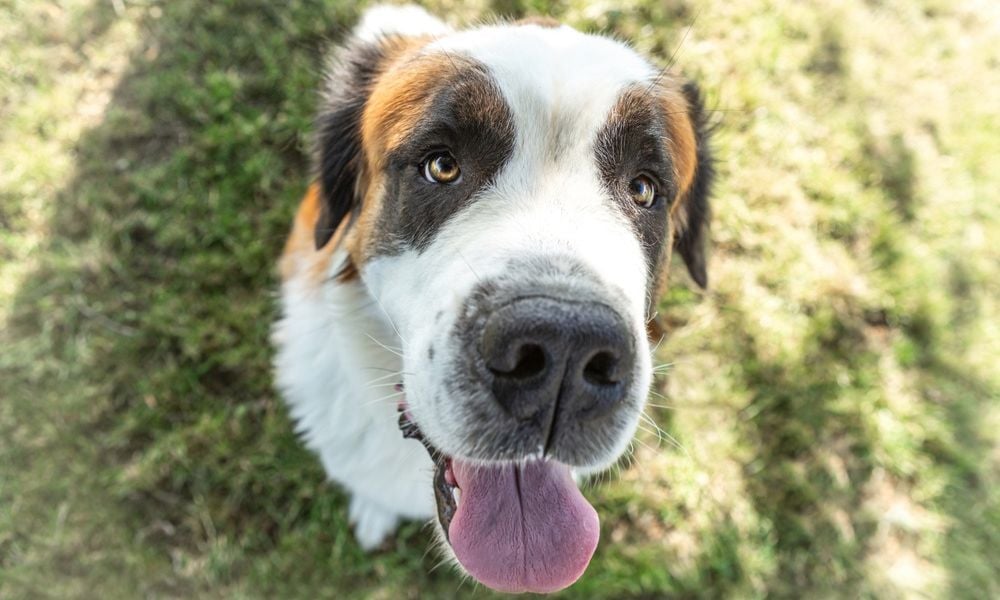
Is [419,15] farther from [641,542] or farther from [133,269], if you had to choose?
[641,542]

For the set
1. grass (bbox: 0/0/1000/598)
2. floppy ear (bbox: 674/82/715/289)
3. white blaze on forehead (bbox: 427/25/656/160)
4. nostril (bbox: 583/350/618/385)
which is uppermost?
white blaze on forehead (bbox: 427/25/656/160)

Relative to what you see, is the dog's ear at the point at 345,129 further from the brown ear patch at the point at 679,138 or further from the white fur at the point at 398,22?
the brown ear patch at the point at 679,138

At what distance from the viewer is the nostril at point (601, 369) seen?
1.72 metres

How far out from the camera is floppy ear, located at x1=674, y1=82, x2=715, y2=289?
2.91 meters

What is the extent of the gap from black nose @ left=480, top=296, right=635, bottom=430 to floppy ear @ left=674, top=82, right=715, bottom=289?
51.3 inches

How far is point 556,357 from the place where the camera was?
1634 millimetres

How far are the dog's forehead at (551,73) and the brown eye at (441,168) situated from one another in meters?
0.26

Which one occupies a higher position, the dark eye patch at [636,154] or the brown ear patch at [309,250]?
the dark eye patch at [636,154]

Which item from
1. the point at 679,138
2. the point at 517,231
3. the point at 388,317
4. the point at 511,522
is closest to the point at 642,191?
the point at 679,138

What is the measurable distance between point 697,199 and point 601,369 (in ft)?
5.12

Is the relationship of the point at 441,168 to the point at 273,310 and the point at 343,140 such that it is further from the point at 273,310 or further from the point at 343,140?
the point at 273,310

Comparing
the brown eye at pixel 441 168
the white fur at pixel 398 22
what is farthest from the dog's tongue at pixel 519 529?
the white fur at pixel 398 22

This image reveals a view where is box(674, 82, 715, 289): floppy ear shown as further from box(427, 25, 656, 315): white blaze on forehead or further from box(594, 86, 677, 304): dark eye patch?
box(427, 25, 656, 315): white blaze on forehead

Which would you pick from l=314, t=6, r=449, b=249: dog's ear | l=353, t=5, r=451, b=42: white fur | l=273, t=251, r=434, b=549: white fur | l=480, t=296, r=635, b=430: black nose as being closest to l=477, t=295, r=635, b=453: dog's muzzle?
l=480, t=296, r=635, b=430: black nose
